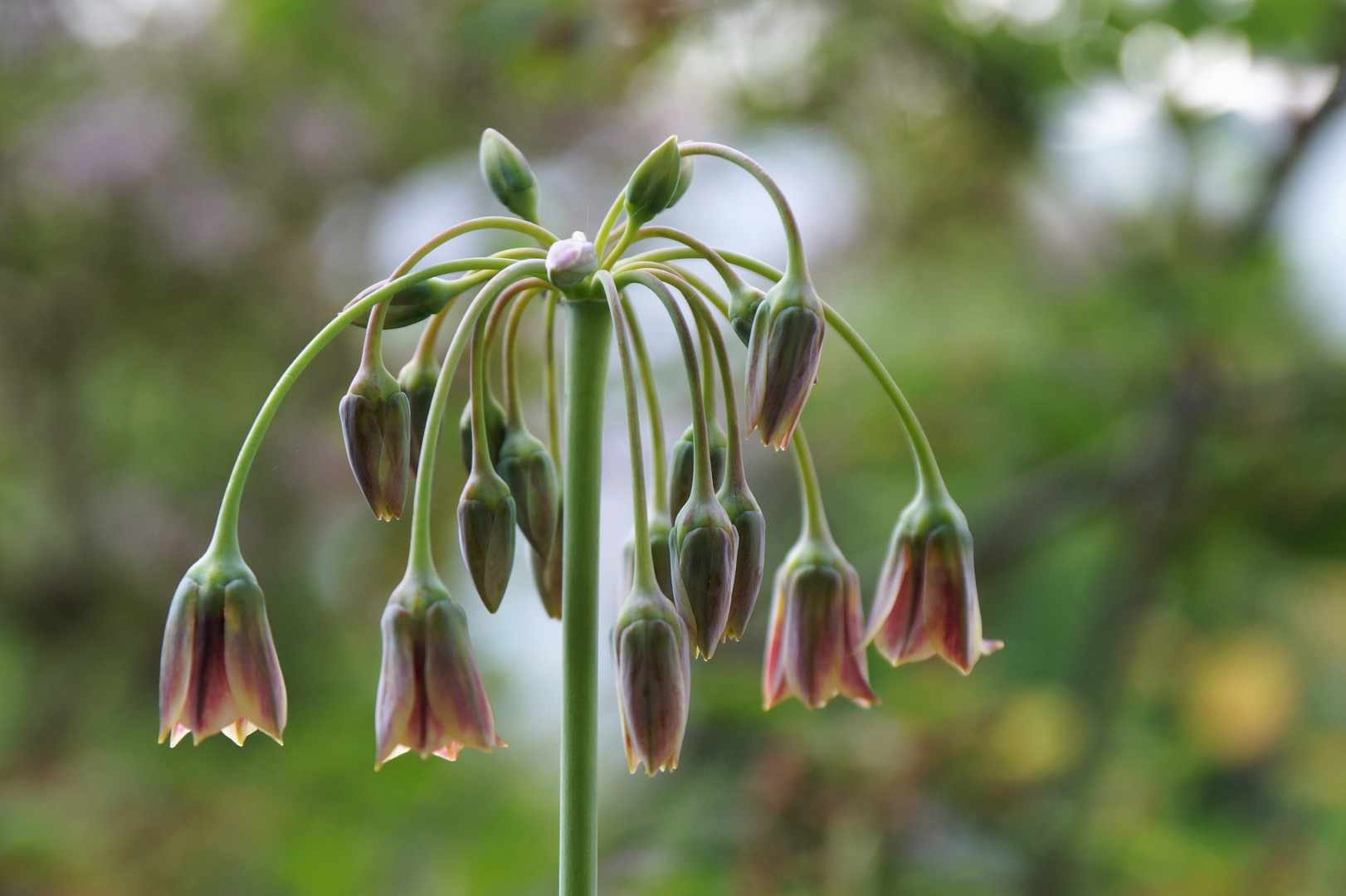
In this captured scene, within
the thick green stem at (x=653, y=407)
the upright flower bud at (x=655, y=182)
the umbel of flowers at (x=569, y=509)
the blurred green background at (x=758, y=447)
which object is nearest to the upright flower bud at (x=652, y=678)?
the umbel of flowers at (x=569, y=509)

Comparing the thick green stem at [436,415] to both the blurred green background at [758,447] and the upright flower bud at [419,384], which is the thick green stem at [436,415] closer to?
the upright flower bud at [419,384]

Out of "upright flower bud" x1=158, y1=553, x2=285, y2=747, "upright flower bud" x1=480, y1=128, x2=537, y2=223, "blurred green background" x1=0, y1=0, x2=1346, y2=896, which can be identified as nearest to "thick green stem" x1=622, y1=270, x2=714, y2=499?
"upright flower bud" x1=480, y1=128, x2=537, y2=223

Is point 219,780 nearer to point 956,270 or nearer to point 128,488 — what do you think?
point 128,488

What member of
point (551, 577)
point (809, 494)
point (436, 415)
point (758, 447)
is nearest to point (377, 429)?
point (436, 415)

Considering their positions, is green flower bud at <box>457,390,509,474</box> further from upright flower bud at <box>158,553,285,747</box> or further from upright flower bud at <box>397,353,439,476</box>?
upright flower bud at <box>158,553,285,747</box>

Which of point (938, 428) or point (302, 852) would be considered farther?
point (938, 428)

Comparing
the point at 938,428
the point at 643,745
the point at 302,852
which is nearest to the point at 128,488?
the point at 302,852

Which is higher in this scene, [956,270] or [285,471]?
[956,270]
